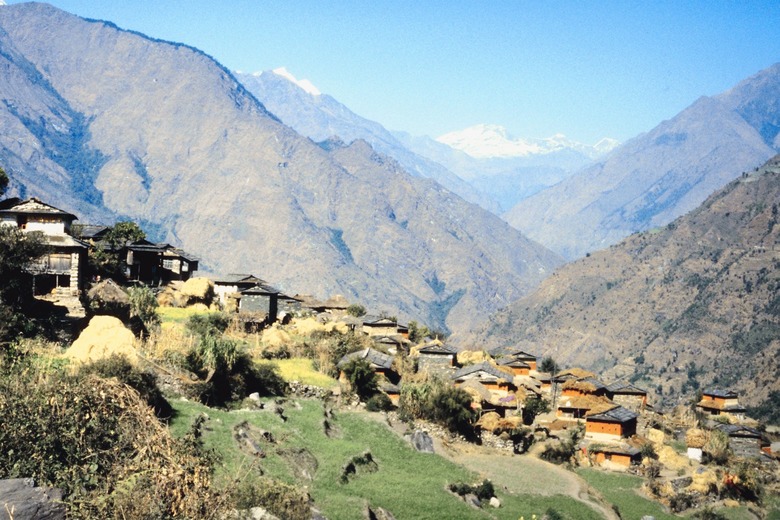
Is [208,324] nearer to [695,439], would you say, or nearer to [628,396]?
[695,439]

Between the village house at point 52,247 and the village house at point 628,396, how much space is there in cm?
4594

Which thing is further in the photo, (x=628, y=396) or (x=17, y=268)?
(x=628, y=396)

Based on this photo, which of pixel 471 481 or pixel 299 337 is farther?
pixel 299 337

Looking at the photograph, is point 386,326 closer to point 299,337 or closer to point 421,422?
point 299,337

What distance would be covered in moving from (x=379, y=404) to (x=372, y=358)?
22.5 ft

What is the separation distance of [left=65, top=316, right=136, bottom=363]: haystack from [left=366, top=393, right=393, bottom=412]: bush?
42.6ft

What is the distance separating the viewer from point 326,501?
26.0 metres

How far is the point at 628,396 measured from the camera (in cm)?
6931

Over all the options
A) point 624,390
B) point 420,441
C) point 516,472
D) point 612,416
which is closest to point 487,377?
point 612,416

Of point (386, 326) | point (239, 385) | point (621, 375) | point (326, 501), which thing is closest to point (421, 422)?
point (239, 385)

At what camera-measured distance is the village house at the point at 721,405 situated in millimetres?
81750

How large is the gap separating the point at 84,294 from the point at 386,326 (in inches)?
1183

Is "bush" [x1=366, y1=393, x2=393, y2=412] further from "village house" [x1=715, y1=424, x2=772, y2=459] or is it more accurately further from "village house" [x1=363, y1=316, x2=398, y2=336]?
"village house" [x1=715, y1=424, x2=772, y2=459]

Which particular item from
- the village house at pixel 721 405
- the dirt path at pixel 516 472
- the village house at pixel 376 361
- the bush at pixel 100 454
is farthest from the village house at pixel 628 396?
the bush at pixel 100 454
